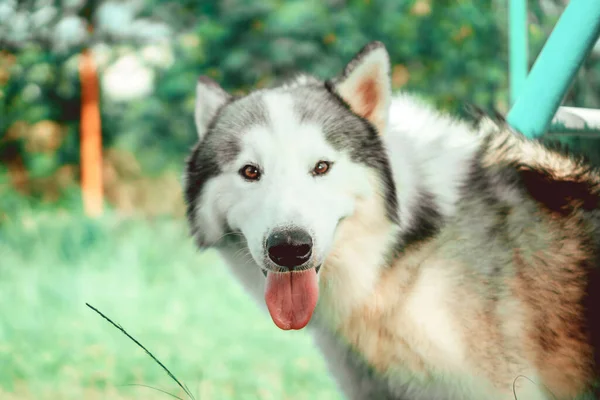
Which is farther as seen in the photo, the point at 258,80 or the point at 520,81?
the point at 258,80

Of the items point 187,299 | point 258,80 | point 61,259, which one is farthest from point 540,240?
point 258,80

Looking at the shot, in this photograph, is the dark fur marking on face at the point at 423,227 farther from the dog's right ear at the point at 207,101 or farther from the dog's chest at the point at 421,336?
the dog's right ear at the point at 207,101

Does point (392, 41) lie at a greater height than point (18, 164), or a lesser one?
greater

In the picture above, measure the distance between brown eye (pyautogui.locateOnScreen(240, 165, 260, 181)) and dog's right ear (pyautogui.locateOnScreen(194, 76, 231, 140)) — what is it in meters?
0.40

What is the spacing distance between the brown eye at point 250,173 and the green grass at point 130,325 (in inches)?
21.0

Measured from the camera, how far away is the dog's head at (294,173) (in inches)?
86.0

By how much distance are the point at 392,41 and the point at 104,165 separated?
4.73 meters

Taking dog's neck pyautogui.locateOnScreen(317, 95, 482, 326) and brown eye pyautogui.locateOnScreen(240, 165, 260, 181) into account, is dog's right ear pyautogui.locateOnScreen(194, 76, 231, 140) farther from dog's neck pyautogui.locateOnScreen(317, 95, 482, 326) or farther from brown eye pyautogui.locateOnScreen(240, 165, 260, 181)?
dog's neck pyautogui.locateOnScreen(317, 95, 482, 326)

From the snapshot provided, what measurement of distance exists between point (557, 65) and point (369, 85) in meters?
0.84

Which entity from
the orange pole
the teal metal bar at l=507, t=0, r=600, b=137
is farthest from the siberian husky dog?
the orange pole

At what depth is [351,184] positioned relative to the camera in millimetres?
2367

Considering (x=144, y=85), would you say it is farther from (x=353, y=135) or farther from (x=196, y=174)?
(x=353, y=135)

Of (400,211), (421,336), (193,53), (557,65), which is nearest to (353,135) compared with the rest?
(400,211)

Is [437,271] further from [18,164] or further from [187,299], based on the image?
[18,164]
